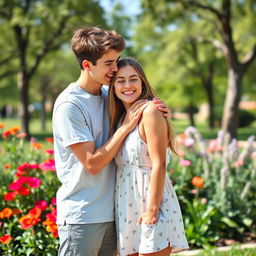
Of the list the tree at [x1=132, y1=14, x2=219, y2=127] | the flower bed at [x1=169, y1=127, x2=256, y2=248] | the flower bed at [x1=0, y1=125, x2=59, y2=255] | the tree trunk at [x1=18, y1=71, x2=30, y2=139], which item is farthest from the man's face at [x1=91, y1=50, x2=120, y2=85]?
the tree at [x1=132, y1=14, x2=219, y2=127]

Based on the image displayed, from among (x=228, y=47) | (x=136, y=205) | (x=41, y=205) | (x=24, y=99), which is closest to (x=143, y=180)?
(x=136, y=205)

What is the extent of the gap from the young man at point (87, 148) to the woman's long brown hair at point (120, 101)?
60 mm

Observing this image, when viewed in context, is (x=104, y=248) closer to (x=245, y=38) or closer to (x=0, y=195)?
(x=0, y=195)

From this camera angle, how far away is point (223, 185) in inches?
188

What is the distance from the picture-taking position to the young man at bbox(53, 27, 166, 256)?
7.57ft

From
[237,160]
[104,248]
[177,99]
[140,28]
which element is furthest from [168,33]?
[104,248]

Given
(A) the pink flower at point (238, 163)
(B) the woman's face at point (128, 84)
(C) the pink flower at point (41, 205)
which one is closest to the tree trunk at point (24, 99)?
(A) the pink flower at point (238, 163)

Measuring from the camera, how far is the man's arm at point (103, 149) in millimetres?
2291

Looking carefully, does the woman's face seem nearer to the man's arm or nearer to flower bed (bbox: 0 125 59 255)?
the man's arm

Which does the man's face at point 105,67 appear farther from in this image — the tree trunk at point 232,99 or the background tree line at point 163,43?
the tree trunk at point 232,99

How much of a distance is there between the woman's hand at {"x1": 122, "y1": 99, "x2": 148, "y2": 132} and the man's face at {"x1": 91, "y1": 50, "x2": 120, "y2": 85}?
9.0 inches

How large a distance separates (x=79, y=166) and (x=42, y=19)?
1372 cm

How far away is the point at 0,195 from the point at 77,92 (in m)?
2.24

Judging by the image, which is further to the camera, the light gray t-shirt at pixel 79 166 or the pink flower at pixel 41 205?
the pink flower at pixel 41 205
